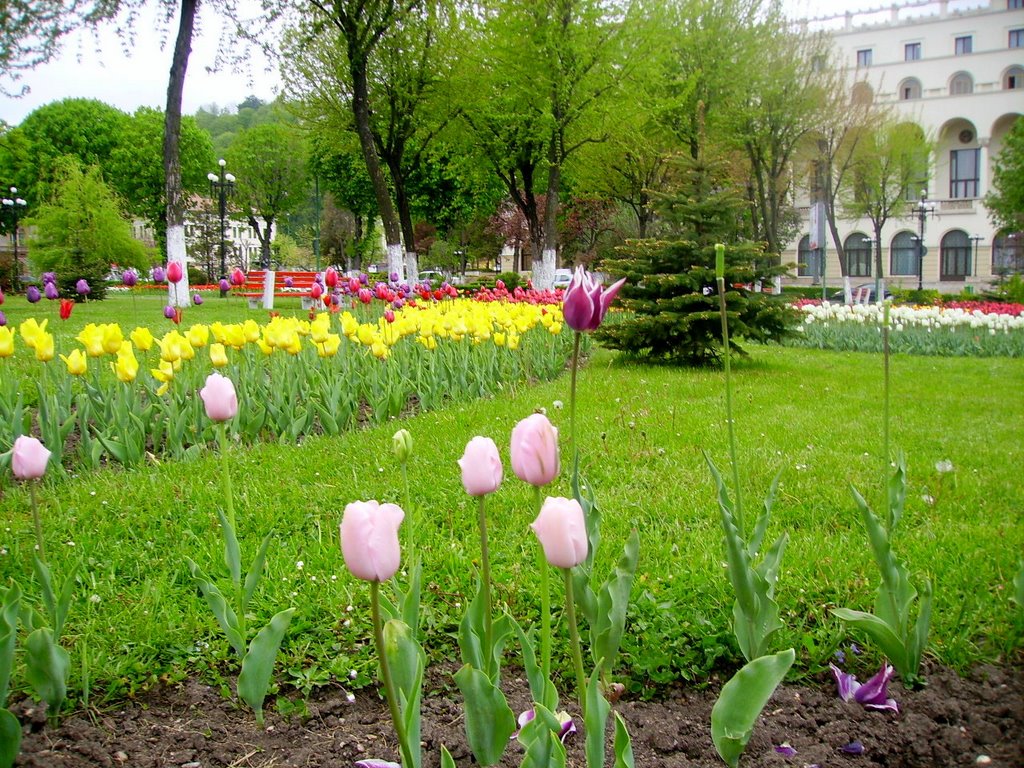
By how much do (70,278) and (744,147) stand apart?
1937 cm

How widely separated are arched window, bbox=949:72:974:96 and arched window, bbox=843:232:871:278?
21.1 metres

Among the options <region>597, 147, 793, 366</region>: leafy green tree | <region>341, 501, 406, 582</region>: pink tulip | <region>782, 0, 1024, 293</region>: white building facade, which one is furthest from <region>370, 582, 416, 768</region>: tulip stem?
<region>782, 0, 1024, 293</region>: white building facade

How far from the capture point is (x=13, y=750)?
4.83ft

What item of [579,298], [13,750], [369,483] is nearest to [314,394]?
[369,483]

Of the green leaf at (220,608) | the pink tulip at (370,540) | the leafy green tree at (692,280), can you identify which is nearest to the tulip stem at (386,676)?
the pink tulip at (370,540)

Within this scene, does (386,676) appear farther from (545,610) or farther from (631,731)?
(631,731)

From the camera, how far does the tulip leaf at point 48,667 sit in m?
1.65

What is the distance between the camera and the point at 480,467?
1225 millimetres

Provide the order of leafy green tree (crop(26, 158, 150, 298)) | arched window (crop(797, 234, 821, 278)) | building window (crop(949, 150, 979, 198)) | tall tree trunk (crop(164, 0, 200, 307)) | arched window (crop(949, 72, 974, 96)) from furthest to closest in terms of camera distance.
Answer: arched window (crop(797, 234, 821, 278)) < building window (crop(949, 150, 979, 198)) < leafy green tree (crop(26, 158, 150, 298)) < arched window (crop(949, 72, 974, 96)) < tall tree trunk (crop(164, 0, 200, 307))

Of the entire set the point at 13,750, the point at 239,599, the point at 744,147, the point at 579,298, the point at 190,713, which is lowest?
the point at 190,713

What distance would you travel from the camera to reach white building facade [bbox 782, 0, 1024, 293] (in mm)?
20672

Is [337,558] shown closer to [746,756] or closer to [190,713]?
[190,713]

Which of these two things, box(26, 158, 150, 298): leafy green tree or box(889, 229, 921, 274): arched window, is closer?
box(26, 158, 150, 298): leafy green tree

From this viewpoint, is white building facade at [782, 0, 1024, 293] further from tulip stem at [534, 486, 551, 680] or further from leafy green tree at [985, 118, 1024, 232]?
tulip stem at [534, 486, 551, 680]
